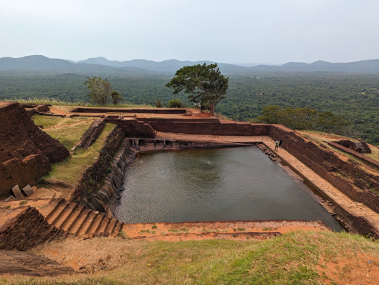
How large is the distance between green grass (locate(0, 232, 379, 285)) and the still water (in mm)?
3742

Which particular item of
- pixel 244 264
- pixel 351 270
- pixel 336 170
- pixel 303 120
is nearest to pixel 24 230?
pixel 244 264

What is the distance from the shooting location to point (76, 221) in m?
6.86

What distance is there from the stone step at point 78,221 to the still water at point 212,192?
1.75 metres

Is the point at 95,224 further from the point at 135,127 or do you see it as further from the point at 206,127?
the point at 206,127

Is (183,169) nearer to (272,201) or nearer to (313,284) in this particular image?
(272,201)

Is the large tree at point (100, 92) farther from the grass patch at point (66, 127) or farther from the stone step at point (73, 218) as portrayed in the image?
the stone step at point (73, 218)

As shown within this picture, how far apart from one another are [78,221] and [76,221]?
59 mm

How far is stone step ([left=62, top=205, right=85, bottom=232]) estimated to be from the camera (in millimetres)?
6433

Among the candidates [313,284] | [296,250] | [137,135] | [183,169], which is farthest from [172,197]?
[137,135]

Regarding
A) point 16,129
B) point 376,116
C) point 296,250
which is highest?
A: point 16,129

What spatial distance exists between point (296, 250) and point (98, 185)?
8.68m

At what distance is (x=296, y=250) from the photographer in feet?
13.6

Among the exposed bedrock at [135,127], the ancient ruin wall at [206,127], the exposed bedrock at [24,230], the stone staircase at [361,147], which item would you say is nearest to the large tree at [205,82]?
the ancient ruin wall at [206,127]

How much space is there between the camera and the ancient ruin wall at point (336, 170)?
8.50 meters
